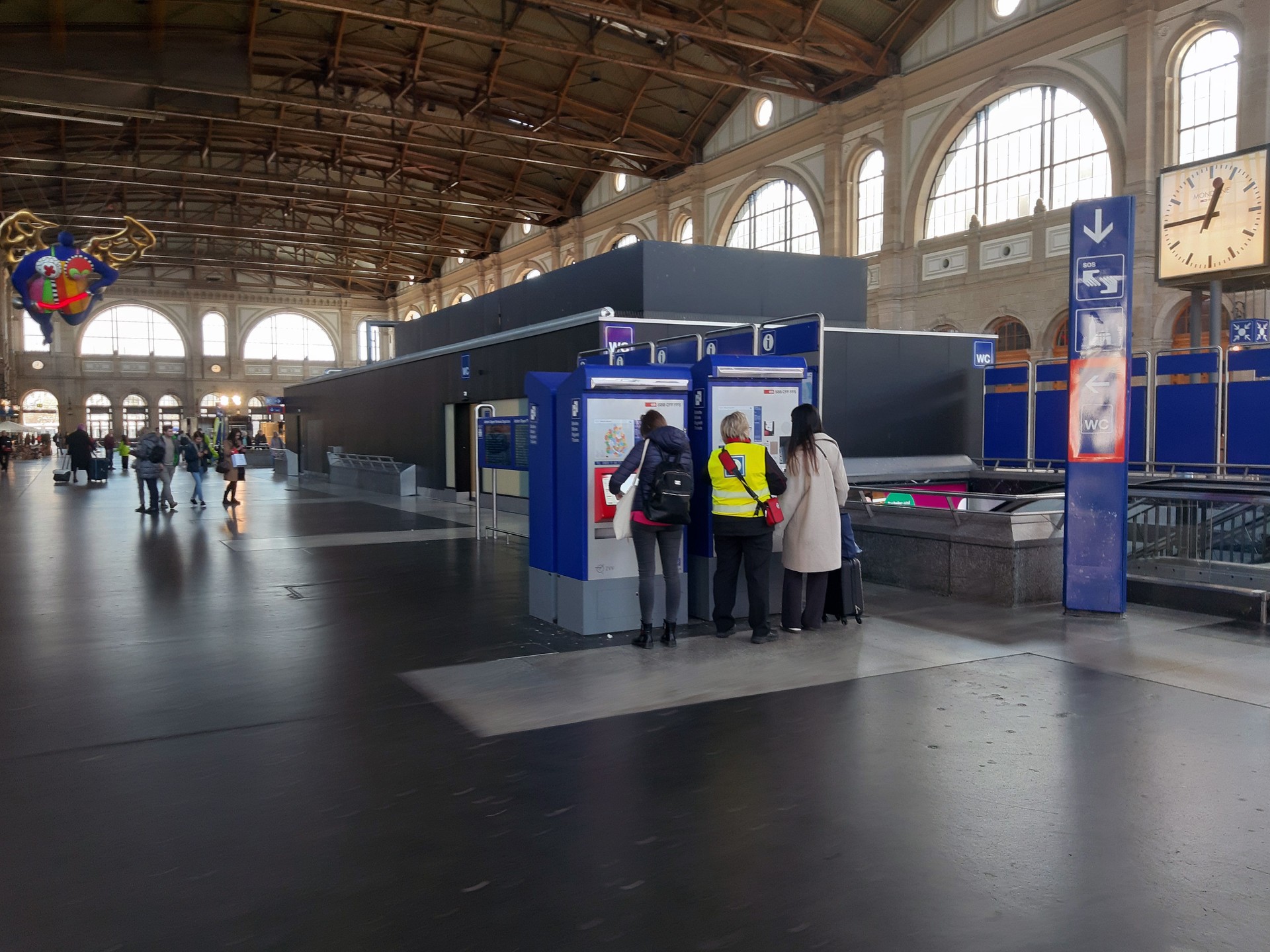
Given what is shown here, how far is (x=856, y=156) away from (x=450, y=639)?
87.8ft

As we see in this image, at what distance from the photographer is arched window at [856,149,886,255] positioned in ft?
97.2

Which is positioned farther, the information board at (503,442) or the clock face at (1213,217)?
the information board at (503,442)

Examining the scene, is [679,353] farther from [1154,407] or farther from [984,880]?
[984,880]

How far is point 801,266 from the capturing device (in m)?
17.9

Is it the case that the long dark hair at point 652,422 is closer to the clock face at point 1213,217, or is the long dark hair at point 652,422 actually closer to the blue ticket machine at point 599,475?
the blue ticket machine at point 599,475

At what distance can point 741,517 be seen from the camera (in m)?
7.11

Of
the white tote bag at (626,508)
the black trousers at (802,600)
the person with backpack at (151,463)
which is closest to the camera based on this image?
the white tote bag at (626,508)

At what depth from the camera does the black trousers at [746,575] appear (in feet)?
23.9

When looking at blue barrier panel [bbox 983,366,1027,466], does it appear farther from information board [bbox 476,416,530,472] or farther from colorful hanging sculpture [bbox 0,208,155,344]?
colorful hanging sculpture [bbox 0,208,155,344]

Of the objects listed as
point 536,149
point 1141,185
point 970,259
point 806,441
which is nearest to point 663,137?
point 536,149

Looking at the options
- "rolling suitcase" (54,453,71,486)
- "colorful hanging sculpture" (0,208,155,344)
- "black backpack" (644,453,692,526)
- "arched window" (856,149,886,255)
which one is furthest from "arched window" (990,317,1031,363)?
"rolling suitcase" (54,453,71,486)

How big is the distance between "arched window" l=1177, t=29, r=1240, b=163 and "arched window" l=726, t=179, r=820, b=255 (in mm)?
11611

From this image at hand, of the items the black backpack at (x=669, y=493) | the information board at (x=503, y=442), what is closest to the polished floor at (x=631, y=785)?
the black backpack at (x=669, y=493)

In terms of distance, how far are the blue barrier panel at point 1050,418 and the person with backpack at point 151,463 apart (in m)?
16.2
